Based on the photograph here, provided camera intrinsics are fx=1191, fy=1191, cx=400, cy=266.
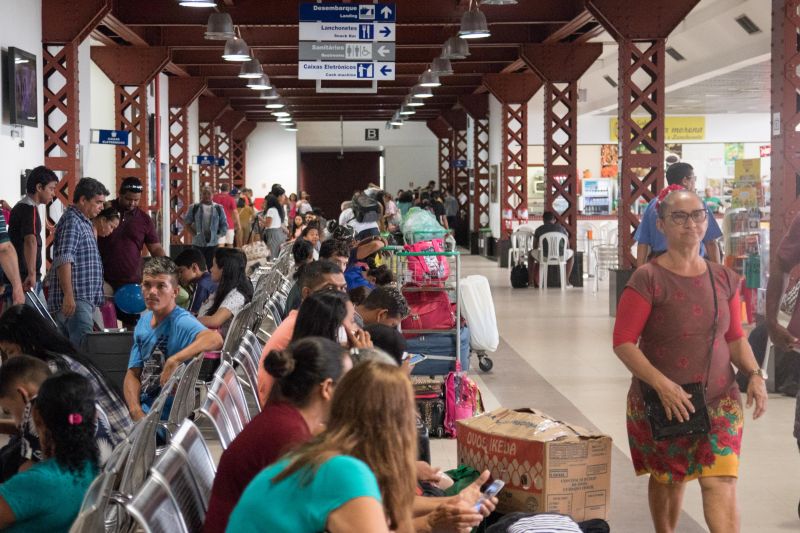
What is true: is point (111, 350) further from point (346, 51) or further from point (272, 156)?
point (272, 156)

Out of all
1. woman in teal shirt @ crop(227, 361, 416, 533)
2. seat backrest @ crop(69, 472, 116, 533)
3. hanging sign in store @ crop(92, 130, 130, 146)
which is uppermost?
hanging sign in store @ crop(92, 130, 130, 146)

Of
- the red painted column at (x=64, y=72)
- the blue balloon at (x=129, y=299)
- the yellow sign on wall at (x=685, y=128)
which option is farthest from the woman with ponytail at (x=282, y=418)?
the yellow sign on wall at (x=685, y=128)

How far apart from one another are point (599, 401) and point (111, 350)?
355 cm

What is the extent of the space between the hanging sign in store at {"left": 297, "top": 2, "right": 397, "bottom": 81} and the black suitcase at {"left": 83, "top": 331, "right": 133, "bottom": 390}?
8110 mm

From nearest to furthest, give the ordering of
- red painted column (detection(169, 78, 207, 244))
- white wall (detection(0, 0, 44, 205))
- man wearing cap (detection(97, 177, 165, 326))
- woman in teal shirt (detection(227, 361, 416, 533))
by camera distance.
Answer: woman in teal shirt (detection(227, 361, 416, 533)) < man wearing cap (detection(97, 177, 165, 326)) < white wall (detection(0, 0, 44, 205)) < red painted column (detection(169, 78, 207, 244))

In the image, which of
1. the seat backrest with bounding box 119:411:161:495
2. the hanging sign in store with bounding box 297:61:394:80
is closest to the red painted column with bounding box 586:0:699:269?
the hanging sign in store with bounding box 297:61:394:80

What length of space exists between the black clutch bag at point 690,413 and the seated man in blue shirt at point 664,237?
366 cm

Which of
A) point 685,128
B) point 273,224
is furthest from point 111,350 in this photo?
point 685,128

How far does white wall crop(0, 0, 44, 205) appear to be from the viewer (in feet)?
38.3

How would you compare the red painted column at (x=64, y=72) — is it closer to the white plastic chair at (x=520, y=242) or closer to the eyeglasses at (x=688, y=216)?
the white plastic chair at (x=520, y=242)

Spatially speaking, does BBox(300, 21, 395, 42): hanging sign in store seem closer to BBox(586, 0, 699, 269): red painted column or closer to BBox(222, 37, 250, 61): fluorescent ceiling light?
BBox(222, 37, 250, 61): fluorescent ceiling light

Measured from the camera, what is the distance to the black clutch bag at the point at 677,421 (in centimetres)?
428

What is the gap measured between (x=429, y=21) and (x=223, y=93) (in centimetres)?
1477

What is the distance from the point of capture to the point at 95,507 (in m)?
2.52
